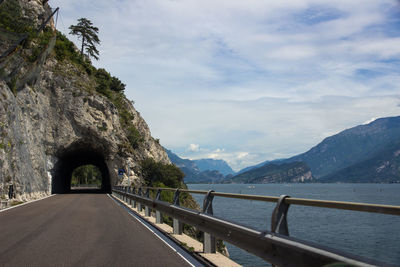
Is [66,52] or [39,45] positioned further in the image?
[66,52]

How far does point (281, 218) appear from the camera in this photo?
5441mm

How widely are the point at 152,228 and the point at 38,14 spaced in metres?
54.6

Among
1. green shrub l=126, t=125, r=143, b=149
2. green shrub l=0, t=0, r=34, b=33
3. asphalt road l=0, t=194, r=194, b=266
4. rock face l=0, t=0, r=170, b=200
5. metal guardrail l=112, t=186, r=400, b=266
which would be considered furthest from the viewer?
green shrub l=126, t=125, r=143, b=149

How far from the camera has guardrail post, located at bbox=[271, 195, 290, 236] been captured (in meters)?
5.41

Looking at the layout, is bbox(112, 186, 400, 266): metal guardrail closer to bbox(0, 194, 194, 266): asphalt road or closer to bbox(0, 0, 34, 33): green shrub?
bbox(0, 194, 194, 266): asphalt road

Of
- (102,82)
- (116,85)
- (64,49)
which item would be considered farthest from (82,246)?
(116,85)

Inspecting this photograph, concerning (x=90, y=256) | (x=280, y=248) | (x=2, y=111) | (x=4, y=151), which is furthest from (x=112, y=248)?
(x=2, y=111)

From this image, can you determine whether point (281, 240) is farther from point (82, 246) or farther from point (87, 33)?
point (87, 33)

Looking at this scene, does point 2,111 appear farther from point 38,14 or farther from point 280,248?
point 38,14

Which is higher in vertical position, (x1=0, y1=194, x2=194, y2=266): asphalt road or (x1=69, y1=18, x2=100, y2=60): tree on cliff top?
(x1=69, y1=18, x2=100, y2=60): tree on cliff top

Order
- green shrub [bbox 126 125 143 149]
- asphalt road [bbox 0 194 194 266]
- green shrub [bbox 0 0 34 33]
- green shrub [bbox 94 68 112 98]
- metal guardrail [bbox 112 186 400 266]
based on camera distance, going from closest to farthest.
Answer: metal guardrail [bbox 112 186 400 266], asphalt road [bbox 0 194 194 266], green shrub [bbox 0 0 34 33], green shrub [bbox 126 125 143 149], green shrub [bbox 94 68 112 98]

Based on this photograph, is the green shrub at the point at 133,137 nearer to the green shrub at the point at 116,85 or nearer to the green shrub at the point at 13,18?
the green shrub at the point at 116,85

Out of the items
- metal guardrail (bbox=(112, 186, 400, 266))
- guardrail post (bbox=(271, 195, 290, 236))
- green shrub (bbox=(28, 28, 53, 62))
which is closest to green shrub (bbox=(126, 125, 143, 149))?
green shrub (bbox=(28, 28, 53, 62))

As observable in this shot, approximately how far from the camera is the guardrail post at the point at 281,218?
17.7ft
